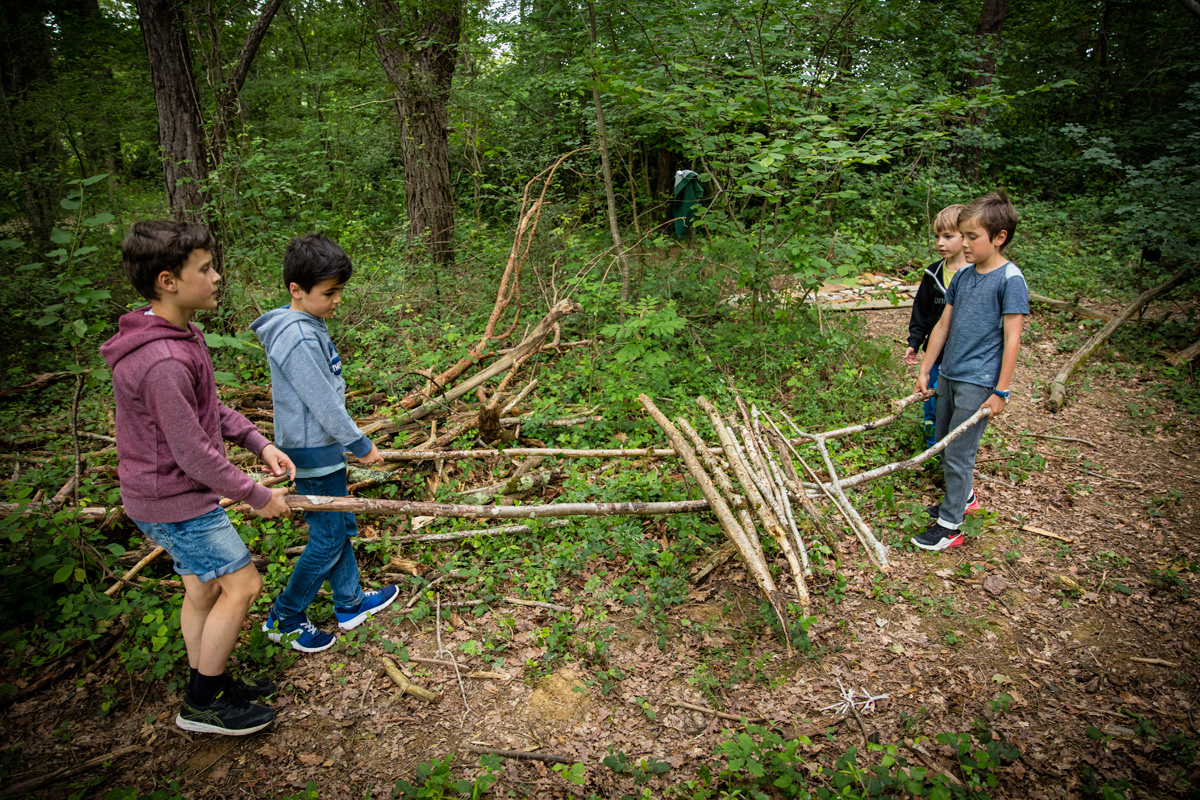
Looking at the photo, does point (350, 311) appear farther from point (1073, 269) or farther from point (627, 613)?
point (1073, 269)

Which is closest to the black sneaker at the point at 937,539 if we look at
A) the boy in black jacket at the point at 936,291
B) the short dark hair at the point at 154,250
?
the boy in black jacket at the point at 936,291

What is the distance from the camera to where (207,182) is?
6449 millimetres

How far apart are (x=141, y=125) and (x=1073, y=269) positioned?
17.2m

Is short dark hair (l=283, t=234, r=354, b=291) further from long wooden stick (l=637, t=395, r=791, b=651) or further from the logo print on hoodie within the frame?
long wooden stick (l=637, t=395, r=791, b=651)

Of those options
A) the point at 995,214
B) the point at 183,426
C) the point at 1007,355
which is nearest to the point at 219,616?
the point at 183,426

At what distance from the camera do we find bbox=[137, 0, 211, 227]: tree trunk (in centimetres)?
622


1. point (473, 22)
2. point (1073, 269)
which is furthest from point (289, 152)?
point (1073, 269)

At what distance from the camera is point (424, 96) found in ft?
24.5

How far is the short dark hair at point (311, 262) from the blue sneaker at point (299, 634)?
175cm

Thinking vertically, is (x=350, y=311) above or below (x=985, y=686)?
above

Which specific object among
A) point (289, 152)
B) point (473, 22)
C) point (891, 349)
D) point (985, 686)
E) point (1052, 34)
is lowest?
point (985, 686)

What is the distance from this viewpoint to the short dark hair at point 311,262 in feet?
8.41

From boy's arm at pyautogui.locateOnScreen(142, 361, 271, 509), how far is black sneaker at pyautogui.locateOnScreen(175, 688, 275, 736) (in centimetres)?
105

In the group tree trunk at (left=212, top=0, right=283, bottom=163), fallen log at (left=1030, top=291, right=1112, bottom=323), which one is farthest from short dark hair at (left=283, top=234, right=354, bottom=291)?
fallen log at (left=1030, top=291, right=1112, bottom=323)
